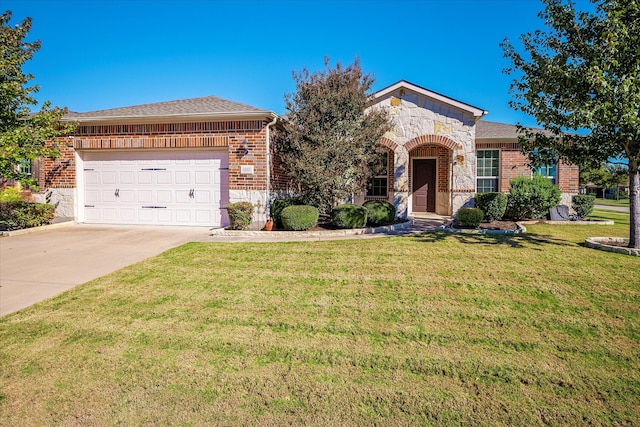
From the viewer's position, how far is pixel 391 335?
3826mm

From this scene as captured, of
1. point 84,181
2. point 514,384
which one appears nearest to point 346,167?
point 514,384

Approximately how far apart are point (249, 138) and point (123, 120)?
4.32 meters

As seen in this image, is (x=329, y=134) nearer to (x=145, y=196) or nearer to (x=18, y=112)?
(x=145, y=196)

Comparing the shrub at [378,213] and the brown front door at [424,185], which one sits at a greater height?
the brown front door at [424,185]

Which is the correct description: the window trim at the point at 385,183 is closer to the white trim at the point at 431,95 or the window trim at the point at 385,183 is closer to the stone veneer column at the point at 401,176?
the stone veneer column at the point at 401,176

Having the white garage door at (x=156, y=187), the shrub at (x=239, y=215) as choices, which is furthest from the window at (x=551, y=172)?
the white garage door at (x=156, y=187)

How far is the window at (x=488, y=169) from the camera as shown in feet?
51.3

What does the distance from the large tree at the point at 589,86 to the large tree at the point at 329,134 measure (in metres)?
4.03

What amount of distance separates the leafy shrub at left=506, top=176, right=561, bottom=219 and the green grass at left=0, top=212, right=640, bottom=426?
723cm

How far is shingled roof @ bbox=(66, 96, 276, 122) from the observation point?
10602 millimetres

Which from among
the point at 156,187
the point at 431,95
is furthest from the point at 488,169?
the point at 156,187

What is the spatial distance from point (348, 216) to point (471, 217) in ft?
12.5

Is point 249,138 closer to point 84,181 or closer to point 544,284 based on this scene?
point 84,181

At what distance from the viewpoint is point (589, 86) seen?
7059 millimetres
